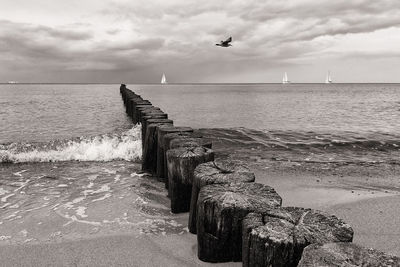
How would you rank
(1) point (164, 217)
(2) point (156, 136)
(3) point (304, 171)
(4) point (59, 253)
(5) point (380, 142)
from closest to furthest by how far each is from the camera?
(4) point (59, 253) < (1) point (164, 217) < (2) point (156, 136) < (3) point (304, 171) < (5) point (380, 142)

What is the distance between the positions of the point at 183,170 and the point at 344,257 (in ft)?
9.25

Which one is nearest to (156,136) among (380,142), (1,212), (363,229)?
(1,212)

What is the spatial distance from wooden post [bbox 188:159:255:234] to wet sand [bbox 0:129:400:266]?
20.1 inches

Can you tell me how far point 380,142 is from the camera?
42.4 feet

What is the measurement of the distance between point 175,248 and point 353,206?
3032 mm

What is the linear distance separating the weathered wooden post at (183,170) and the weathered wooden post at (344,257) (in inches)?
102

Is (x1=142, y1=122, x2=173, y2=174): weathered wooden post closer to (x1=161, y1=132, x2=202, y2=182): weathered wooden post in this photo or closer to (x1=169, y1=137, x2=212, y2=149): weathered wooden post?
(x1=161, y1=132, x2=202, y2=182): weathered wooden post

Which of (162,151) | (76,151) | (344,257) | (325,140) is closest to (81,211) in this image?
(162,151)

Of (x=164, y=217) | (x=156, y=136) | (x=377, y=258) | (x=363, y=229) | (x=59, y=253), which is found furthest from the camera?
(x=156, y=136)

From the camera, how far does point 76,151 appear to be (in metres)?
9.70

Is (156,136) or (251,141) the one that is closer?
(156,136)

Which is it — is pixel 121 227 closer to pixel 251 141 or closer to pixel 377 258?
pixel 377 258

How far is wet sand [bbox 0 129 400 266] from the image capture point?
12.6 feet

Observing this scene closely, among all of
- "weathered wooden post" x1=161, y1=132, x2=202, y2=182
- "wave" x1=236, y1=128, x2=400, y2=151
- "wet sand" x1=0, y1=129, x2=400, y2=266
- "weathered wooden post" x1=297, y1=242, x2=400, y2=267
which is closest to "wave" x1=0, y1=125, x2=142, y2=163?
"wet sand" x1=0, y1=129, x2=400, y2=266
